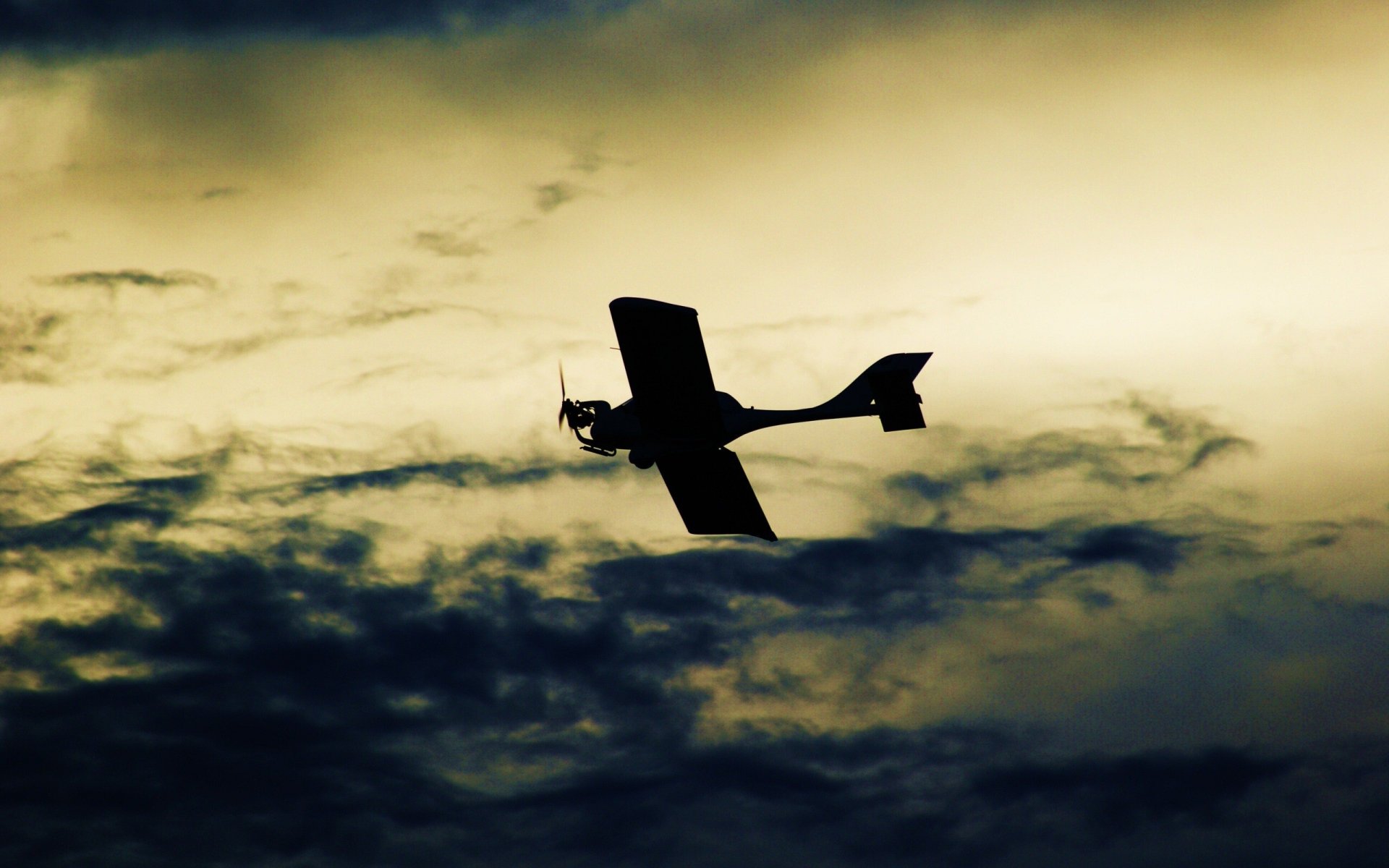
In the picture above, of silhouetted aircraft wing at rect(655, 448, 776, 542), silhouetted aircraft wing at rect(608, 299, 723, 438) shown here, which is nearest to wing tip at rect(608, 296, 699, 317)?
silhouetted aircraft wing at rect(608, 299, 723, 438)

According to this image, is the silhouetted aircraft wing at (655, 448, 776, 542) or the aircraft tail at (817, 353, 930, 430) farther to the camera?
the silhouetted aircraft wing at (655, 448, 776, 542)

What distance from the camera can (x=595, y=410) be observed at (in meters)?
38.9

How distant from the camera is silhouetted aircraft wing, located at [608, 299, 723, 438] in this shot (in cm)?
3269

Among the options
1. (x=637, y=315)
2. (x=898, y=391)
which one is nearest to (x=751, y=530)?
(x=898, y=391)

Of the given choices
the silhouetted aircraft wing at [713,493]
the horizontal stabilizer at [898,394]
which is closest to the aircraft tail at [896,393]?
the horizontal stabilizer at [898,394]

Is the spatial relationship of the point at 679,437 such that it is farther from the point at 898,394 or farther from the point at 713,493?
the point at 898,394

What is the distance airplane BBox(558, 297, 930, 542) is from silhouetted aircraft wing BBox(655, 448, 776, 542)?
3 cm

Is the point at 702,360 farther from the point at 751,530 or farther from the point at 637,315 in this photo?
the point at 751,530

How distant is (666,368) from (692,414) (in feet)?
7.50

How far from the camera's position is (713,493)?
39.7 meters

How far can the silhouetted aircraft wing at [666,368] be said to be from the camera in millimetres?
32688

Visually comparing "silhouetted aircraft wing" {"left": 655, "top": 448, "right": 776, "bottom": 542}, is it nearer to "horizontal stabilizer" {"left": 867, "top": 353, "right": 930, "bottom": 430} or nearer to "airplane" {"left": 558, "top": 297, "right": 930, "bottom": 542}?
"airplane" {"left": 558, "top": 297, "right": 930, "bottom": 542}

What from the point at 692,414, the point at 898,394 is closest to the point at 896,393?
the point at 898,394

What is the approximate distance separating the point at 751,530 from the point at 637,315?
10.7 m
